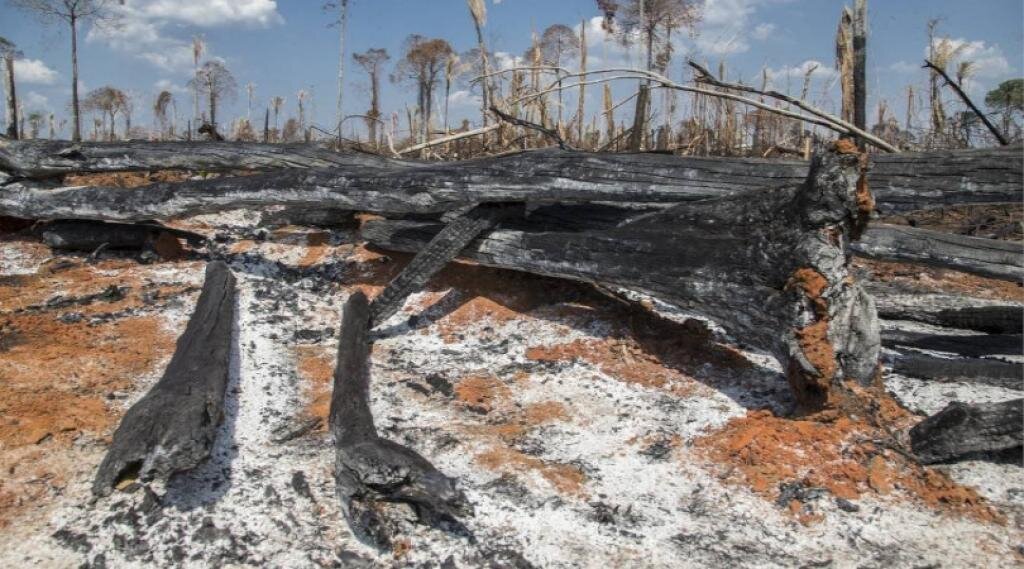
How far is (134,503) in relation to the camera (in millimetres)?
2680

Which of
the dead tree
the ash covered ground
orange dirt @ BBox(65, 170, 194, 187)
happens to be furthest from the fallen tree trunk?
orange dirt @ BBox(65, 170, 194, 187)

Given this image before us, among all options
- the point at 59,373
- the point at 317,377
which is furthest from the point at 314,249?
the point at 59,373

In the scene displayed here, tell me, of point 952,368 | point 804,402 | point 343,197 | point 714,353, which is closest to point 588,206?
point 714,353

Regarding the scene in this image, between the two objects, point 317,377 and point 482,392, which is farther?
point 317,377

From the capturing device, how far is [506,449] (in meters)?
3.28

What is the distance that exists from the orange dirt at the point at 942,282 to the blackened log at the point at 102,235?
6867 mm

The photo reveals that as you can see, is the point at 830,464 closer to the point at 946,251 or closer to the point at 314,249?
the point at 946,251

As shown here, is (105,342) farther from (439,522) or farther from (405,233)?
(439,522)

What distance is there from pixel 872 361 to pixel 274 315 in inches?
163

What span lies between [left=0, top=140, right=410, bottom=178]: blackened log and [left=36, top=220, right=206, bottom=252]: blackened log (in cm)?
53

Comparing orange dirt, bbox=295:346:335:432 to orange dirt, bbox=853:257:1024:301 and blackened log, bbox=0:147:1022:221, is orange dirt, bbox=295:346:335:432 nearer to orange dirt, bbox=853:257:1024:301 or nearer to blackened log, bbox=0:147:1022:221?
blackened log, bbox=0:147:1022:221

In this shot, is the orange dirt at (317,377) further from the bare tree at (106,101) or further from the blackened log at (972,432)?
the bare tree at (106,101)

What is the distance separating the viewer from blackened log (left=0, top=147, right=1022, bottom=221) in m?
3.55

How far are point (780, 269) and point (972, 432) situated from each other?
1078mm
